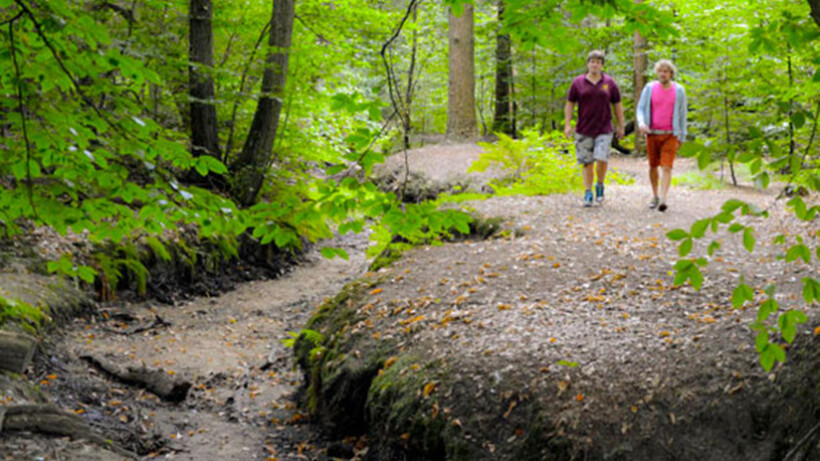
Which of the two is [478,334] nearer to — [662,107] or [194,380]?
[194,380]

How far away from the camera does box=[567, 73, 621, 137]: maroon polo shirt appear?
27.0 ft

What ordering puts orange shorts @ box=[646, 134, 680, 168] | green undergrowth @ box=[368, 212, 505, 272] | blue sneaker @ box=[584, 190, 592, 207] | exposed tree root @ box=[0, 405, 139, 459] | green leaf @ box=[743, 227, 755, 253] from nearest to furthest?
green leaf @ box=[743, 227, 755, 253] → exposed tree root @ box=[0, 405, 139, 459] → green undergrowth @ box=[368, 212, 505, 272] → orange shorts @ box=[646, 134, 680, 168] → blue sneaker @ box=[584, 190, 592, 207]

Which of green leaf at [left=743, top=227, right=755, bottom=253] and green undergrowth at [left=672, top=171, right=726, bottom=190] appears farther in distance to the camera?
green undergrowth at [left=672, top=171, right=726, bottom=190]

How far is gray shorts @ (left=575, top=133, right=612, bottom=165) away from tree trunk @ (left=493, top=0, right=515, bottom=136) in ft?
31.7

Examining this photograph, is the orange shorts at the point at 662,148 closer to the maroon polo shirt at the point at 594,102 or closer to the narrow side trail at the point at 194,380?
the maroon polo shirt at the point at 594,102

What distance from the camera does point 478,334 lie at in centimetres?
509

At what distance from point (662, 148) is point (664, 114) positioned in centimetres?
44

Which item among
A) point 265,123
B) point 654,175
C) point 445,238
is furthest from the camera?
point 265,123

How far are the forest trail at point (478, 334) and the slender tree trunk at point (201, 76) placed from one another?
3.03 meters

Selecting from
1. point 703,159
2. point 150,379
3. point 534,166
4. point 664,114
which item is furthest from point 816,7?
point 534,166

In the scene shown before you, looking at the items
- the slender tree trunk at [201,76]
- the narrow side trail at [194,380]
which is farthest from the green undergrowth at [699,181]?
the slender tree trunk at [201,76]

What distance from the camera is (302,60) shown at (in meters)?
10.7

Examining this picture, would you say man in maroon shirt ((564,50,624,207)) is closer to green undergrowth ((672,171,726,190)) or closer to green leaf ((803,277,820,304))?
green undergrowth ((672,171,726,190))

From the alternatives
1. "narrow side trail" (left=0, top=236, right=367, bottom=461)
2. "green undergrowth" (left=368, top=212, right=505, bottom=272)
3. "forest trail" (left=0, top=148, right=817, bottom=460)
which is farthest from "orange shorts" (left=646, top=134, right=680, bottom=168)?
"narrow side trail" (left=0, top=236, right=367, bottom=461)
